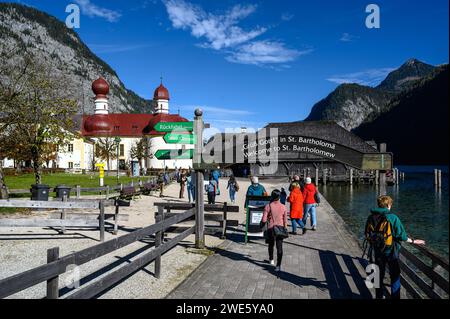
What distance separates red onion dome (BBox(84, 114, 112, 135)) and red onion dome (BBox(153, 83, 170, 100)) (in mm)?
12572

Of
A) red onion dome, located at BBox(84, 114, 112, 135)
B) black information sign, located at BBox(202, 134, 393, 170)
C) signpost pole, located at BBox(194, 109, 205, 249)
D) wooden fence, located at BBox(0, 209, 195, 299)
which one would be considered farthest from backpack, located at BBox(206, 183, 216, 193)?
red onion dome, located at BBox(84, 114, 112, 135)

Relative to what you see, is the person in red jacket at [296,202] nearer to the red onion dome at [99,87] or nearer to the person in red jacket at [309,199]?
the person in red jacket at [309,199]

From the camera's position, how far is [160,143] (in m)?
75.9

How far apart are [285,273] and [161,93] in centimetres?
7831

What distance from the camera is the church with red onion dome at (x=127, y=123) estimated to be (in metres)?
75.9

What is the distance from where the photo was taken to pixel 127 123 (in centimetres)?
8588

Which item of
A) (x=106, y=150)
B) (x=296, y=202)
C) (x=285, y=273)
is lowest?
(x=285, y=273)

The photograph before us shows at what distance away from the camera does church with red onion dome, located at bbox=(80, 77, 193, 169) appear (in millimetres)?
75938

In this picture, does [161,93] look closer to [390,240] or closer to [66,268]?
[390,240]

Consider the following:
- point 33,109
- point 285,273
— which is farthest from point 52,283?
point 33,109

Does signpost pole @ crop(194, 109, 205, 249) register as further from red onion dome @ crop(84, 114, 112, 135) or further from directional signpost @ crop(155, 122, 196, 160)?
red onion dome @ crop(84, 114, 112, 135)

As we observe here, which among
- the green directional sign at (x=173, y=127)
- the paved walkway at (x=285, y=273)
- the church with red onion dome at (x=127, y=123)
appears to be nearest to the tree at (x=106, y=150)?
the church with red onion dome at (x=127, y=123)
